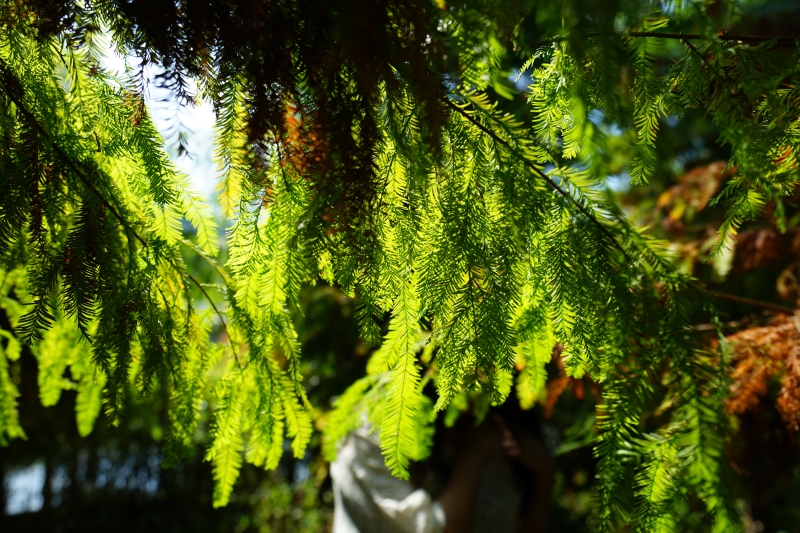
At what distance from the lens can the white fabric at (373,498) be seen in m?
2.83

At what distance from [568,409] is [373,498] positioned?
5.21 metres

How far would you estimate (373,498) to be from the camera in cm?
290

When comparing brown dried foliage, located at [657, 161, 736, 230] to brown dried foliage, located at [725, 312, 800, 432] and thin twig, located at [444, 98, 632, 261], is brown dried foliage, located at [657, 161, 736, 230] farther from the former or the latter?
thin twig, located at [444, 98, 632, 261]

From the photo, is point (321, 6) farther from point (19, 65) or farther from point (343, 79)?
point (19, 65)

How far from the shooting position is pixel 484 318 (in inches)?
49.9

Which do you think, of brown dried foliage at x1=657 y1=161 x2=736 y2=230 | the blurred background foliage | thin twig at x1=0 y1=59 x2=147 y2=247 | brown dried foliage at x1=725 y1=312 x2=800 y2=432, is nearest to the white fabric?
the blurred background foliage

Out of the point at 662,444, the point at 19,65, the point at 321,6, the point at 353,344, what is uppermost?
the point at 353,344

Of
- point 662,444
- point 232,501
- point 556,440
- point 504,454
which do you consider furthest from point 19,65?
point 556,440

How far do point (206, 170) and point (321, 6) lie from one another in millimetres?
3736

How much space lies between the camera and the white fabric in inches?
111

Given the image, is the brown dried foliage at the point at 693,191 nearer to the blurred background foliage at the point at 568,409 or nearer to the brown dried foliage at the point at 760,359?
the blurred background foliage at the point at 568,409

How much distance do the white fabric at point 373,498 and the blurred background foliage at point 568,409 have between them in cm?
93

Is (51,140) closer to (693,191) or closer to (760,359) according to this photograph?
(760,359)

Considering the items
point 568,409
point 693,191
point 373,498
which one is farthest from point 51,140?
point 568,409
